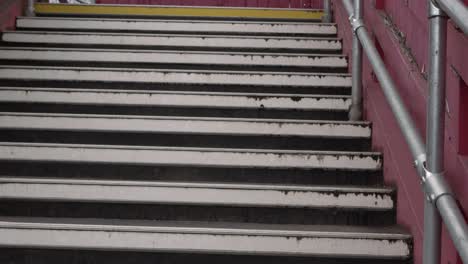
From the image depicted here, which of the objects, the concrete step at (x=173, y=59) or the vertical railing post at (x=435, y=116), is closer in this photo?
the vertical railing post at (x=435, y=116)

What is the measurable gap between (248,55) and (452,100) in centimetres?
200

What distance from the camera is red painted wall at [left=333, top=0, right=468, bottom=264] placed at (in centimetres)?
209

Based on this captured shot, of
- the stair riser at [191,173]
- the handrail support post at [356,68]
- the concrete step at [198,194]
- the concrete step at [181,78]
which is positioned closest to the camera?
the concrete step at [198,194]

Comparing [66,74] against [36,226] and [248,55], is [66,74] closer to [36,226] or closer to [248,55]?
[248,55]

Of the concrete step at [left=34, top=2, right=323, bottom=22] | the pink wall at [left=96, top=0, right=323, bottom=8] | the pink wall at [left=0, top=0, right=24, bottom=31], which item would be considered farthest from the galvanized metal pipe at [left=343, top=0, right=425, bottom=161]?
the pink wall at [left=96, top=0, right=323, bottom=8]

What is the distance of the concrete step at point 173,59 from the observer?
4020 mm

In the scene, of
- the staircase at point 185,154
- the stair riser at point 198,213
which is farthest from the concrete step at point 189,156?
the stair riser at point 198,213

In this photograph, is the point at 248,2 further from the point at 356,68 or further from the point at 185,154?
the point at 185,154

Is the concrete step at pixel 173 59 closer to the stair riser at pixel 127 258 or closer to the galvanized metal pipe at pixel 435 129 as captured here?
the stair riser at pixel 127 258

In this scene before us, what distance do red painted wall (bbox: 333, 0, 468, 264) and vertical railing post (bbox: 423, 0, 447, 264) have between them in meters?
0.10

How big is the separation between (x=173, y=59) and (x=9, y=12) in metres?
1.12

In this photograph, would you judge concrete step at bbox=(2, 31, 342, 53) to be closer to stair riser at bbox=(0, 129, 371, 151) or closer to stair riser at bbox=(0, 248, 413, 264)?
stair riser at bbox=(0, 129, 371, 151)

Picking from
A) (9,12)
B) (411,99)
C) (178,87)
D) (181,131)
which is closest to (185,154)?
(181,131)

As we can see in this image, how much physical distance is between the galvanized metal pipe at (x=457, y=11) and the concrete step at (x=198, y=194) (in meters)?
1.06
